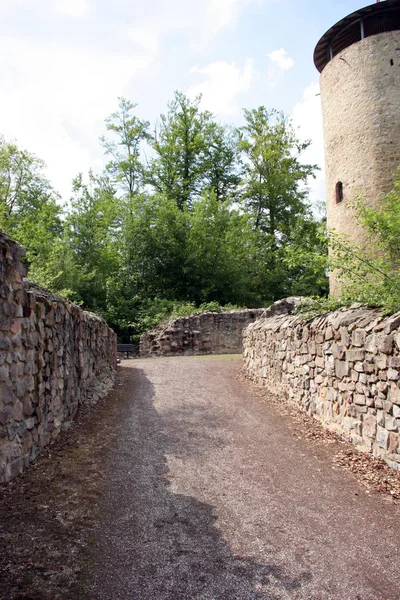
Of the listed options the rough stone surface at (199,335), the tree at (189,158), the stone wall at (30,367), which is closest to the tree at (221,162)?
the tree at (189,158)

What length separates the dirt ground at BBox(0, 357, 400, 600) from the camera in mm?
3064

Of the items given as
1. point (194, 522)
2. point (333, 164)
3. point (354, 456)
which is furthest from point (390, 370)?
point (333, 164)

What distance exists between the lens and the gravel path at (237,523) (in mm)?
3086

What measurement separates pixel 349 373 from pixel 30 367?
13.7 ft

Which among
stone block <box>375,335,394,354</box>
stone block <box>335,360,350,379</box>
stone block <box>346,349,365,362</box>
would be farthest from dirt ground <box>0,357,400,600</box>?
stone block <box>375,335,394,354</box>

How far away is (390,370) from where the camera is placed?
536cm

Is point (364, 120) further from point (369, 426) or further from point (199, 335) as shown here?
point (369, 426)

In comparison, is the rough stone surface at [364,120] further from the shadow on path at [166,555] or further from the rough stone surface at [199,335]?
the shadow on path at [166,555]

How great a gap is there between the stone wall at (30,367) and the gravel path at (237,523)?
0.94 metres

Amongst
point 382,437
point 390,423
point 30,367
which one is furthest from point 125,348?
point 390,423

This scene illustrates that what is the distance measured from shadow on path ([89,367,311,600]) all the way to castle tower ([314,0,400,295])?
47.7 ft

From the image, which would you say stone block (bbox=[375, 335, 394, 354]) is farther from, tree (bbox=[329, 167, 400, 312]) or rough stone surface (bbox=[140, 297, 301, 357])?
rough stone surface (bbox=[140, 297, 301, 357])

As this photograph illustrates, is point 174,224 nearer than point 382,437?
No

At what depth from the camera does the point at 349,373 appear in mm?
6504
